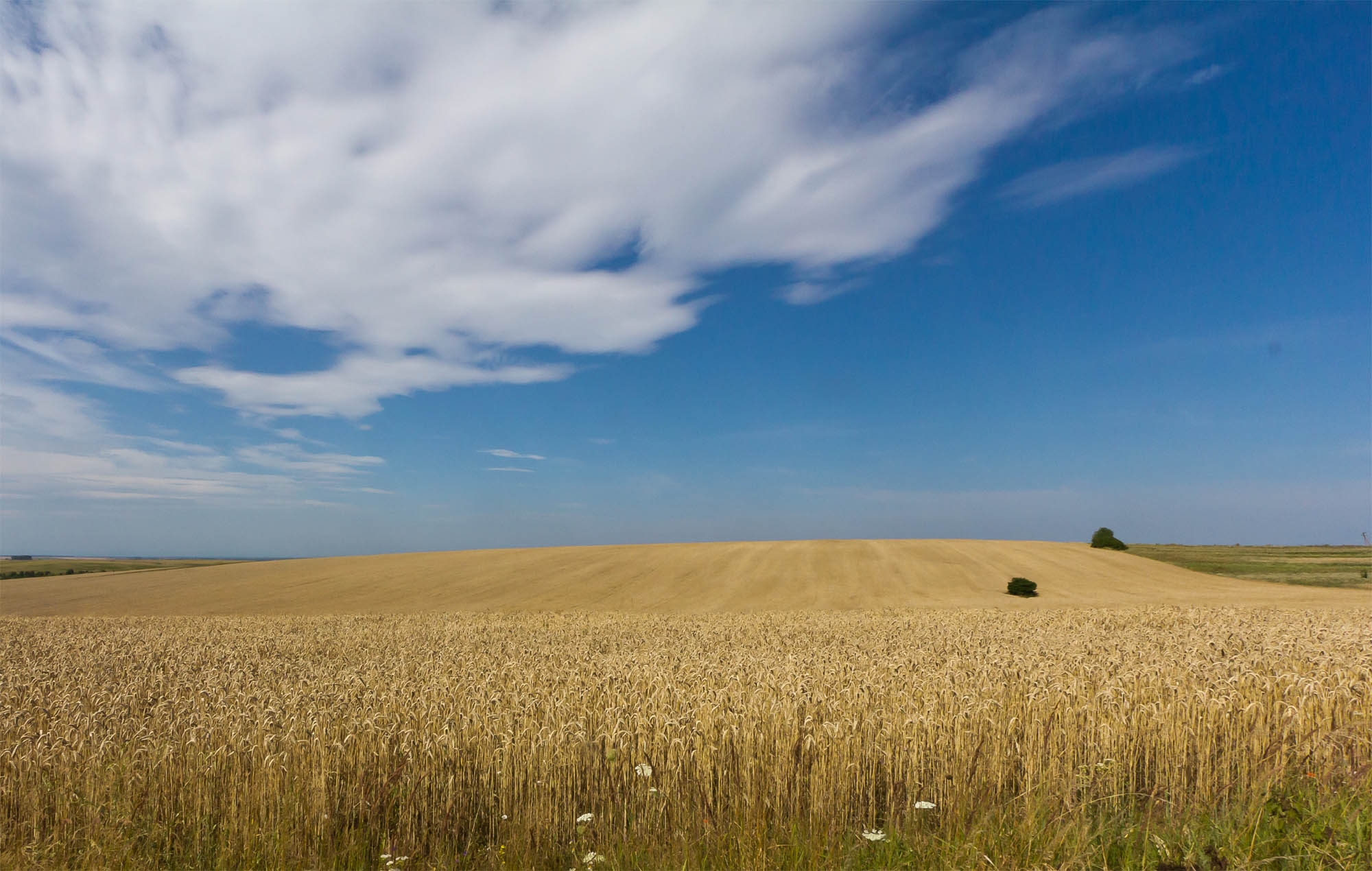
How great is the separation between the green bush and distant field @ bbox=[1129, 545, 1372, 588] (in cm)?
129

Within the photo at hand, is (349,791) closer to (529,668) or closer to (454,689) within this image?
(454,689)

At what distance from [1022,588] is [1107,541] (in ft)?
104

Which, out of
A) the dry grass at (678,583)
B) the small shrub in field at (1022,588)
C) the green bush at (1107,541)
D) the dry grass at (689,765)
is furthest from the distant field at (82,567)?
the green bush at (1107,541)

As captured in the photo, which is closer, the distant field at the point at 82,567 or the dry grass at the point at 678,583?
the dry grass at the point at 678,583

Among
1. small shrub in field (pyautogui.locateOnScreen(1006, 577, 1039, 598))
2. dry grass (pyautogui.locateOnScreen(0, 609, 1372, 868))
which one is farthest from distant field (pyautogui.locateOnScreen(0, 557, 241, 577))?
small shrub in field (pyautogui.locateOnScreen(1006, 577, 1039, 598))

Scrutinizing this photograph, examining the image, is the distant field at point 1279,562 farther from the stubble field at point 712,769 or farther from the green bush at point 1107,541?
the stubble field at point 712,769

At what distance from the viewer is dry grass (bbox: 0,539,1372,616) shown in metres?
34.4

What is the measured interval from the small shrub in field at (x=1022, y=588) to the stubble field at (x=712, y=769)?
29.3 m

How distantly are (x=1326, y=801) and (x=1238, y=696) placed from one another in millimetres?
2233

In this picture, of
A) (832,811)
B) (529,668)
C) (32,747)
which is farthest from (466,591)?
(832,811)

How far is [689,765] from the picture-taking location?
6059 mm

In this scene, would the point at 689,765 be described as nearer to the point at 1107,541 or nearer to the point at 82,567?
the point at 1107,541

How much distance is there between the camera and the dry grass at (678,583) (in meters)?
34.4

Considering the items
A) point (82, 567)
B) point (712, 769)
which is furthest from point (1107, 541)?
point (82, 567)
